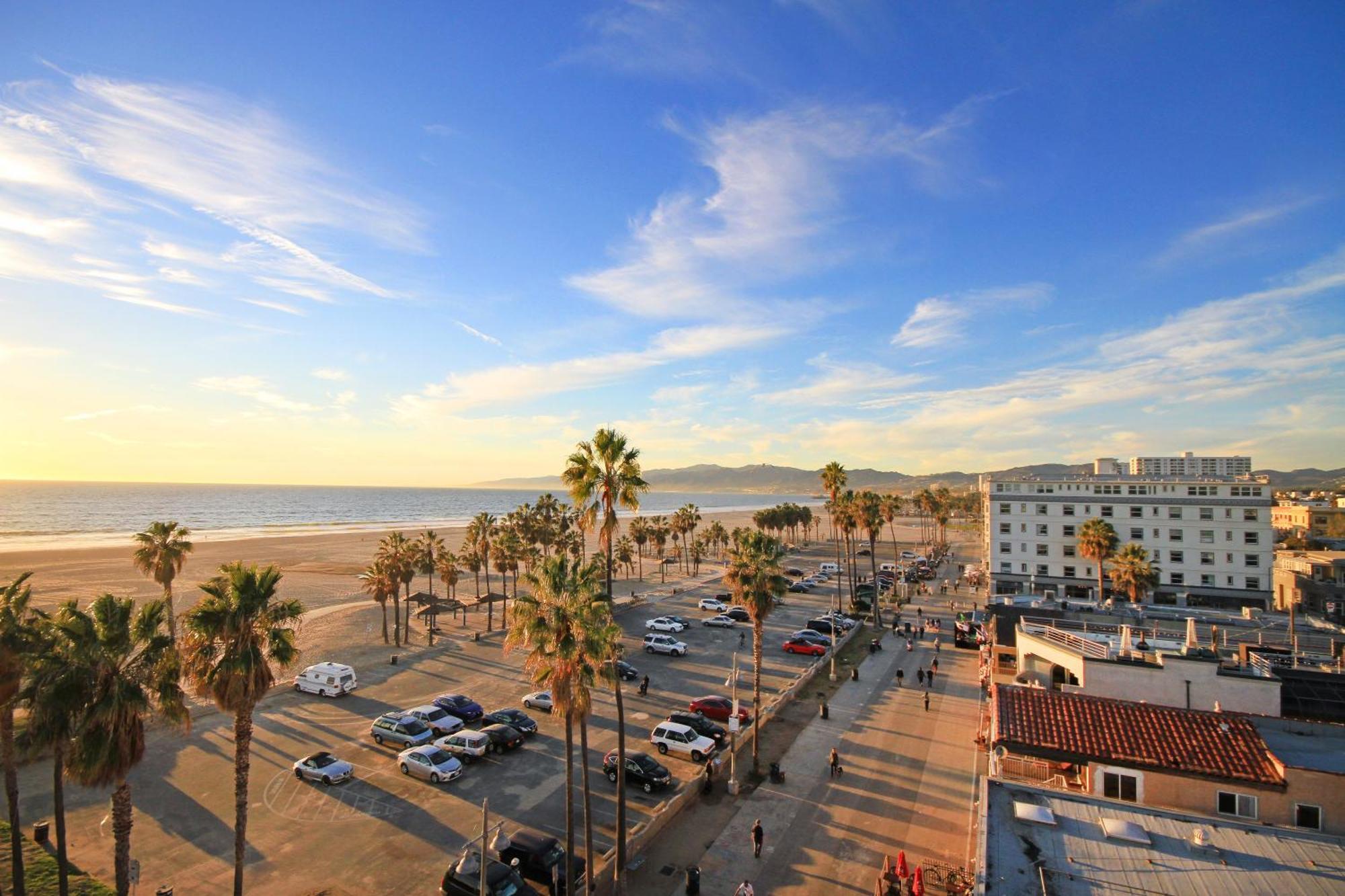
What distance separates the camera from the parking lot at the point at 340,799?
20391 millimetres

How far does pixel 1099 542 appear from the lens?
6066cm

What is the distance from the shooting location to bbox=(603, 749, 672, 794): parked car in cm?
2580

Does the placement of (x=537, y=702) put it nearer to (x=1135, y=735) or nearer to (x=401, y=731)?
(x=401, y=731)

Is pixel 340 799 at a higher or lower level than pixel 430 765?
lower

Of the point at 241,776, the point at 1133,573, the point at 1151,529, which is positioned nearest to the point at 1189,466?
the point at 1151,529

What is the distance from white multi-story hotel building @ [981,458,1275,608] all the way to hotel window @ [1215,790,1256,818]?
177 ft

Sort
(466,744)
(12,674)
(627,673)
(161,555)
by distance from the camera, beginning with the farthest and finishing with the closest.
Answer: (161,555) < (627,673) < (466,744) < (12,674)

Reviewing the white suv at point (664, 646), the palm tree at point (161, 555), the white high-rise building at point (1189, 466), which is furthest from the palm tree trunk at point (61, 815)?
Answer: the white high-rise building at point (1189, 466)

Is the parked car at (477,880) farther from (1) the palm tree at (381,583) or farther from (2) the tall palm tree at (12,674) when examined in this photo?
(1) the palm tree at (381,583)

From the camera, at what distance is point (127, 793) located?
1659 cm

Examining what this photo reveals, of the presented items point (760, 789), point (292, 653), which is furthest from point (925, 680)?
point (292, 653)

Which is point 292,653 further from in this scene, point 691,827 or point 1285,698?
point 1285,698

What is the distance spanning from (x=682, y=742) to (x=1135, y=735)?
1757 cm

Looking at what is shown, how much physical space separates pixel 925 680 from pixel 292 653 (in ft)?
116
